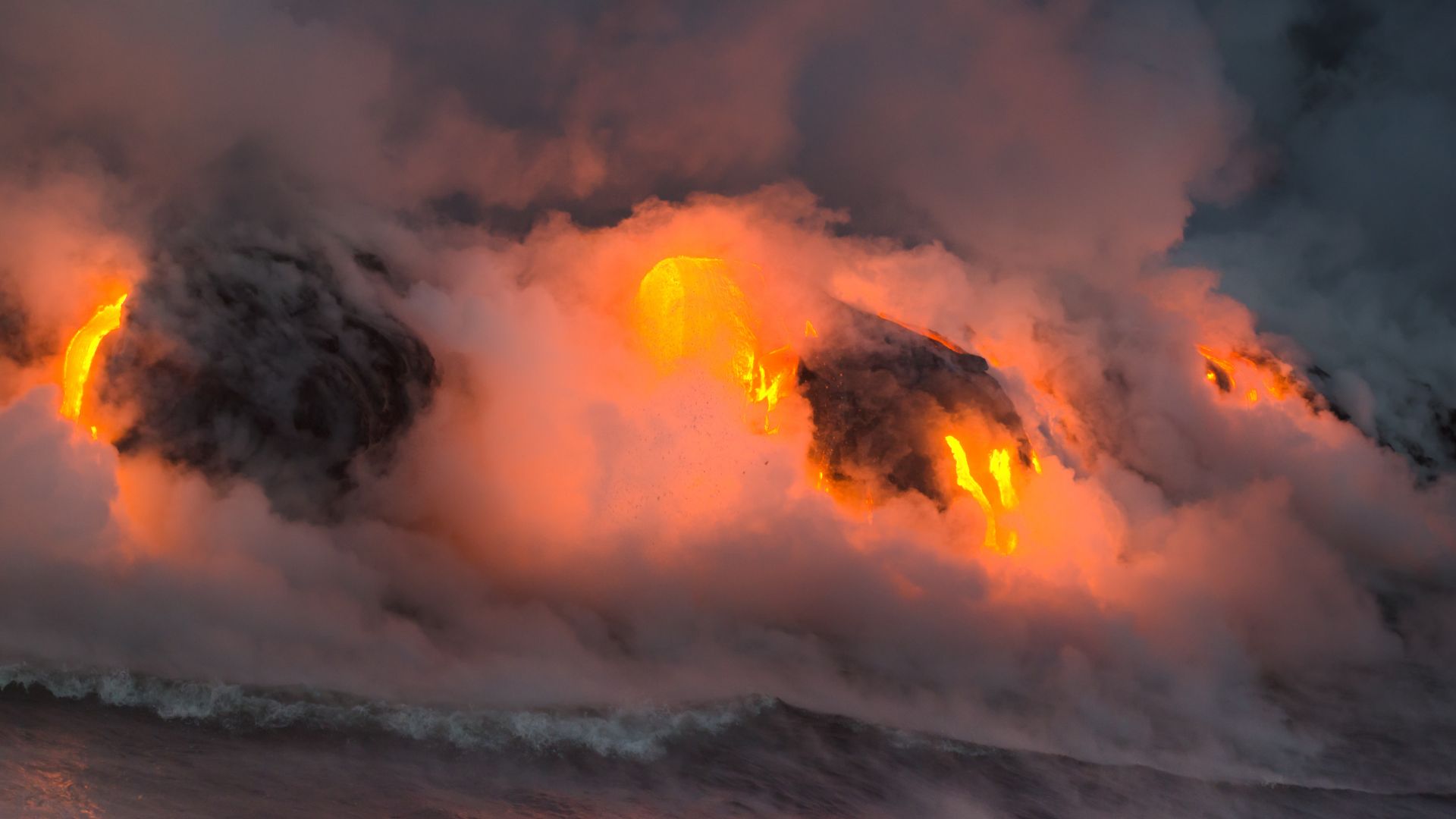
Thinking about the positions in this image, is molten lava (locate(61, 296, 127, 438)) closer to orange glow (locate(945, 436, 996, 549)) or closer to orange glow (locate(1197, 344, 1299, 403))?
orange glow (locate(945, 436, 996, 549))

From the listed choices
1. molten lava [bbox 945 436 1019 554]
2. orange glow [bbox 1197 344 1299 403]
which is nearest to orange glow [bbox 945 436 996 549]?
molten lava [bbox 945 436 1019 554]

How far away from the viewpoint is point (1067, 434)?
20.7 metres

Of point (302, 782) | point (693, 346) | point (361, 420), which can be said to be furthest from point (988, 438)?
point (302, 782)

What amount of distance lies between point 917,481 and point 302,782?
10.8m

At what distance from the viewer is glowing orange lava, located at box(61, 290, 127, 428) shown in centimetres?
1178

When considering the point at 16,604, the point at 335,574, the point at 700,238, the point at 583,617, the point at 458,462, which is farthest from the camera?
the point at 700,238

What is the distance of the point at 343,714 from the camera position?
31.2 feet

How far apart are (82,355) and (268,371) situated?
1.94 meters

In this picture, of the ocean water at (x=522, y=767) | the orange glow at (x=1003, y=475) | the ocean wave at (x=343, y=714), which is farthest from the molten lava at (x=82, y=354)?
the orange glow at (x=1003, y=475)

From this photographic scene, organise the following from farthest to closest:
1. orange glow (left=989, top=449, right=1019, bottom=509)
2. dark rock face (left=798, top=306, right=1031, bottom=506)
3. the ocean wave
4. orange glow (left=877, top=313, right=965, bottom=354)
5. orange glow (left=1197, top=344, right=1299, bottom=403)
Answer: orange glow (left=1197, top=344, right=1299, bottom=403) < orange glow (left=877, top=313, right=965, bottom=354) < orange glow (left=989, top=449, right=1019, bottom=509) < dark rock face (left=798, top=306, right=1031, bottom=506) < the ocean wave

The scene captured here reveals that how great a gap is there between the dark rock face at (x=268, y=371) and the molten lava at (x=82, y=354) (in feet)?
0.85

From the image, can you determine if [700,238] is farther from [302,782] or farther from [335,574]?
[302,782]

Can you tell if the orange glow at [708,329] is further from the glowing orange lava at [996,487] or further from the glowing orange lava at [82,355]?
the glowing orange lava at [82,355]

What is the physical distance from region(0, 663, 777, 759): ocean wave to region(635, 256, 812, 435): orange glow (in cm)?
758
